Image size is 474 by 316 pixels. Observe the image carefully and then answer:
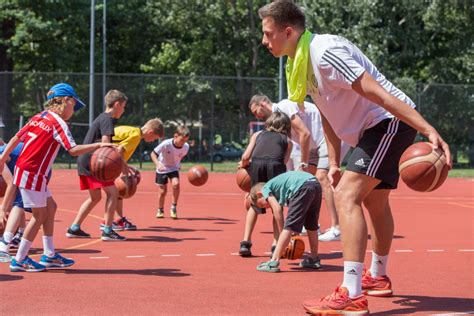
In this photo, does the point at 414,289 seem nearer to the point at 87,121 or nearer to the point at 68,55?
the point at 87,121

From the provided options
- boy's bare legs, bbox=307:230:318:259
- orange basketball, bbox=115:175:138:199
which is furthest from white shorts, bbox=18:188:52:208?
orange basketball, bbox=115:175:138:199

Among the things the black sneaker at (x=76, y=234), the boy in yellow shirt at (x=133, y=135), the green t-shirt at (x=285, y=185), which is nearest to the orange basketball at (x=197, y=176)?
the boy in yellow shirt at (x=133, y=135)

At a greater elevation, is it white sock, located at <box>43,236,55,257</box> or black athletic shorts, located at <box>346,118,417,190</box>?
black athletic shorts, located at <box>346,118,417,190</box>

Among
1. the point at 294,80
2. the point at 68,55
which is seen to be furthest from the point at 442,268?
the point at 68,55

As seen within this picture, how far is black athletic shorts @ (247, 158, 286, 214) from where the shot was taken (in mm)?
8914

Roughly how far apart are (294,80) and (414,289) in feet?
7.23

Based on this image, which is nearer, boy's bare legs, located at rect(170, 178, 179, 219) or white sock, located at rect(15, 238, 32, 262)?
white sock, located at rect(15, 238, 32, 262)

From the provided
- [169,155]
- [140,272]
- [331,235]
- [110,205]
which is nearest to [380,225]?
[140,272]

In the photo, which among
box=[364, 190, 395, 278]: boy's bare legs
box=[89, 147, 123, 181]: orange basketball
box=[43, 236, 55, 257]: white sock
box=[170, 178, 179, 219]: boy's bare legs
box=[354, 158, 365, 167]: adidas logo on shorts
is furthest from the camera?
box=[170, 178, 179, 219]: boy's bare legs

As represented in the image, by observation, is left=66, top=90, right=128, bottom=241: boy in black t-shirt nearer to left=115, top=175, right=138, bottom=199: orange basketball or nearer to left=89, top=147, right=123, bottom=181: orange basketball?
left=115, top=175, right=138, bottom=199: orange basketball

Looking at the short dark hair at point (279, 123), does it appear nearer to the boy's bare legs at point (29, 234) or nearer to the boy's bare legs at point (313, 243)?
the boy's bare legs at point (313, 243)

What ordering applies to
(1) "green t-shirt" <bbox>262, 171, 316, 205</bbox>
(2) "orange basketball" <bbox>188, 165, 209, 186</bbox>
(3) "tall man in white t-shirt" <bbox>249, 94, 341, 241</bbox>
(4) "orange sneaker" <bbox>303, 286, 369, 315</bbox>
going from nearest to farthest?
(4) "orange sneaker" <bbox>303, 286, 369, 315</bbox>
(1) "green t-shirt" <bbox>262, 171, 316, 205</bbox>
(3) "tall man in white t-shirt" <bbox>249, 94, 341, 241</bbox>
(2) "orange basketball" <bbox>188, 165, 209, 186</bbox>

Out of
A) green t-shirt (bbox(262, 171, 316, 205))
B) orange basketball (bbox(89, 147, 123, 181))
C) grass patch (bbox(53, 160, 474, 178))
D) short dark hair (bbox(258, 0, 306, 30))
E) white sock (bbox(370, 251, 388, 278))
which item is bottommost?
grass patch (bbox(53, 160, 474, 178))

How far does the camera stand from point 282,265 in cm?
822
